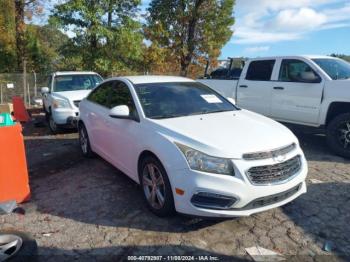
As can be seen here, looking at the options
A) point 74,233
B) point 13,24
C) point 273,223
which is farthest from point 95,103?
point 13,24

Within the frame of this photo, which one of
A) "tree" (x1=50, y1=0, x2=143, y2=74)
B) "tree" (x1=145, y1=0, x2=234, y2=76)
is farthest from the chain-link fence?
"tree" (x1=145, y1=0, x2=234, y2=76)

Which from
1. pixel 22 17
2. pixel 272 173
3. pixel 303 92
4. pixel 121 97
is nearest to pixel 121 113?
pixel 121 97

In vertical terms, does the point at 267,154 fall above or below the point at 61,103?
above

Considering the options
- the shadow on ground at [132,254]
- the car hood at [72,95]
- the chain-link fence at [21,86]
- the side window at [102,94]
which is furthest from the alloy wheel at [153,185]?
the chain-link fence at [21,86]

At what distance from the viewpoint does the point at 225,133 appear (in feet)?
12.7

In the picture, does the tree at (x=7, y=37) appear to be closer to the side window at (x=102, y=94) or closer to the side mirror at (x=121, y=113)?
the side window at (x=102, y=94)

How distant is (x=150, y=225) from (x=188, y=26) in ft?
A: 78.6

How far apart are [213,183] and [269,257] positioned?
89 cm

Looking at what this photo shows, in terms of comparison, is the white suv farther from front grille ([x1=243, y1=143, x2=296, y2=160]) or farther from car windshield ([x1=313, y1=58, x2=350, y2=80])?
front grille ([x1=243, y1=143, x2=296, y2=160])

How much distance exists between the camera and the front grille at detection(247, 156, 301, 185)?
3.52 metres

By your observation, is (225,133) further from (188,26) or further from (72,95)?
(188,26)

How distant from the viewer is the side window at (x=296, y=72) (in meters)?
6.73

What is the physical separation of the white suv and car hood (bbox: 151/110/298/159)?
18.0 ft

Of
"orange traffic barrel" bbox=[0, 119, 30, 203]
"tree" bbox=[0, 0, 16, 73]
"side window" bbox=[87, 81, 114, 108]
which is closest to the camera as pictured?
"orange traffic barrel" bbox=[0, 119, 30, 203]
